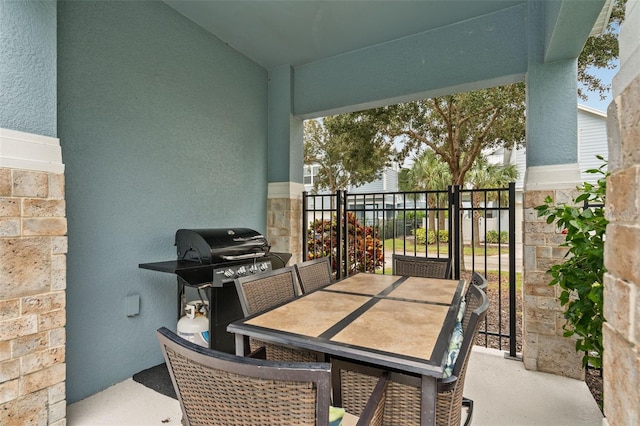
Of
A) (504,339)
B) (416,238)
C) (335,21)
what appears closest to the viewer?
(335,21)

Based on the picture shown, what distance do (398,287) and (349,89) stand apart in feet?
8.63

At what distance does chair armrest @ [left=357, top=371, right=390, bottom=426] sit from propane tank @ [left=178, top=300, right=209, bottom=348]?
177cm

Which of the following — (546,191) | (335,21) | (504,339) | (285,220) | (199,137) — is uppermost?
(335,21)

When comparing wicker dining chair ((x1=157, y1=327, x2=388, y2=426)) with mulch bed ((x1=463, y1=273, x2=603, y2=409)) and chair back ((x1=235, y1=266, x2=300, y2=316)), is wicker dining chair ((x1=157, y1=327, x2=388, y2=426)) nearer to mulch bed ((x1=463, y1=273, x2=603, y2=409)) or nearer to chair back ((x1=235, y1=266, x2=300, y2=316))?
chair back ((x1=235, y1=266, x2=300, y2=316))

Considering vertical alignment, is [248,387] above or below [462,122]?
below

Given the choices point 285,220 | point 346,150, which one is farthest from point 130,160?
point 346,150

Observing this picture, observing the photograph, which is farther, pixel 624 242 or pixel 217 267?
pixel 217 267

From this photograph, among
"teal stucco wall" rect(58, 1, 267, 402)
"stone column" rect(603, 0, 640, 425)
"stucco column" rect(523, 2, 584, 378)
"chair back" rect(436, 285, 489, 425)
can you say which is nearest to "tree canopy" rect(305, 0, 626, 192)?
"stucco column" rect(523, 2, 584, 378)

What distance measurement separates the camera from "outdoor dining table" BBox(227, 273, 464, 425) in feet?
4.00

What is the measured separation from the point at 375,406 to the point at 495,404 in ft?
5.95

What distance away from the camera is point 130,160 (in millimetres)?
2818

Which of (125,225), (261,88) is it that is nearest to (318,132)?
(261,88)

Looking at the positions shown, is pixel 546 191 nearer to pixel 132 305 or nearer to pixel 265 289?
pixel 265 289

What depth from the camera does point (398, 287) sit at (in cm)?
240
